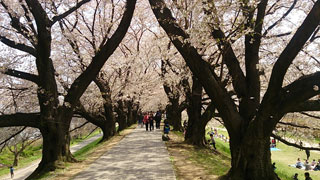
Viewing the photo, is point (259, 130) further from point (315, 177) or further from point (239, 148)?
point (315, 177)

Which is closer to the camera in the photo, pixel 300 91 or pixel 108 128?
pixel 300 91

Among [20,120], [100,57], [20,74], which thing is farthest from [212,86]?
[20,74]

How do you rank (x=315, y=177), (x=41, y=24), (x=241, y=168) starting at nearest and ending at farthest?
(x=241, y=168)
(x=41, y=24)
(x=315, y=177)

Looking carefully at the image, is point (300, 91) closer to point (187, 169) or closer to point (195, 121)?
point (187, 169)

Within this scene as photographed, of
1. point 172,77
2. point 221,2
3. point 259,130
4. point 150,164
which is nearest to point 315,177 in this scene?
point 172,77

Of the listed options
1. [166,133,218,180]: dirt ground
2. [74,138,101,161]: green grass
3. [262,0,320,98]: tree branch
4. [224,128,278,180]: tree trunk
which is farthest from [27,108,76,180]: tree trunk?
[262,0,320,98]: tree branch

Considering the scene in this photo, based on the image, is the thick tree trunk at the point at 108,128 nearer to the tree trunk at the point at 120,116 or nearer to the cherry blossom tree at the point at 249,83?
the tree trunk at the point at 120,116

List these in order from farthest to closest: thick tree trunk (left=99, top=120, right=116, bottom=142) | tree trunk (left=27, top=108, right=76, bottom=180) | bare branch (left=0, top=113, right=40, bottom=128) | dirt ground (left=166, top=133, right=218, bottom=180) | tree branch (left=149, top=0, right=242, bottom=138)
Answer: thick tree trunk (left=99, top=120, right=116, bottom=142)
tree trunk (left=27, top=108, right=76, bottom=180)
bare branch (left=0, top=113, right=40, bottom=128)
dirt ground (left=166, top=133, right=218, bottom=180)
tree branch (left=149, top=0, right=242, bottom=138)

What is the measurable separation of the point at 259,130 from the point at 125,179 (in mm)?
3441

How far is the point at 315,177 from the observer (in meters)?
17.6

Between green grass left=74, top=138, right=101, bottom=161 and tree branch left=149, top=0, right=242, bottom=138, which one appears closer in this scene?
tree branch left=149, top=0, right=242, bottom=138

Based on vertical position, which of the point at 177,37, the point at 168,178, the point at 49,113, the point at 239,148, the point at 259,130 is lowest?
the point at 168,178

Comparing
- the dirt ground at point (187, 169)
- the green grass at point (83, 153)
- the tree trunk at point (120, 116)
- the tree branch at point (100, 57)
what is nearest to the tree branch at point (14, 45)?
the tree branch at point (100, 57)

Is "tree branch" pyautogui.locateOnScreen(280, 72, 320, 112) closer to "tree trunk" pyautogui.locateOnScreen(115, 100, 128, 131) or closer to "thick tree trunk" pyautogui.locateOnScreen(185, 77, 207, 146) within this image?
"thick tree trunk" pyautogui.locateOnScreen(185, 77, 207, 146)
